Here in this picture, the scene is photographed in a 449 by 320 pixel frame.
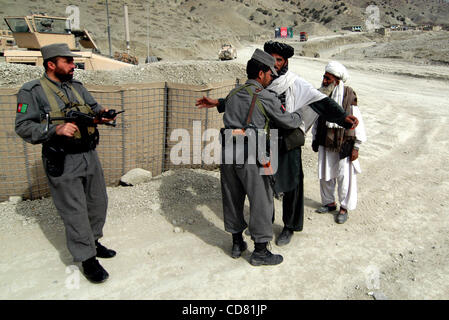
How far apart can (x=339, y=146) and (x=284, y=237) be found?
1210 mm

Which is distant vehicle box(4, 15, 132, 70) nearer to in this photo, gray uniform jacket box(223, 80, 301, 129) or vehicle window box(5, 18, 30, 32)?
vehicle window box(5, 18, 30, 32)

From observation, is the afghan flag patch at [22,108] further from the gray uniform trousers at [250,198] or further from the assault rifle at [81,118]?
the gray uniform trousers at [250,198]

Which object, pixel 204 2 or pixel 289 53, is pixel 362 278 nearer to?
pixel 289 53

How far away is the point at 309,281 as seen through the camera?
2.90m

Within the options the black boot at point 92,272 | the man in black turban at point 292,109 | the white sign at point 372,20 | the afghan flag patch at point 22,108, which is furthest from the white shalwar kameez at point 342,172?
the white sign at point 372,20

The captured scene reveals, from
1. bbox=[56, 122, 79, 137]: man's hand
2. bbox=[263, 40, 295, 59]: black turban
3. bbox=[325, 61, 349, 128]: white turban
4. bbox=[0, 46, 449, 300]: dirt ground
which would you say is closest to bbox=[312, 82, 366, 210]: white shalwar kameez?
bbox=[0, 46, 449, 300]: dirt ground

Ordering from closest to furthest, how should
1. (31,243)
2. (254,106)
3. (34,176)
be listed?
(254,106)
(31,243)
(34,176)

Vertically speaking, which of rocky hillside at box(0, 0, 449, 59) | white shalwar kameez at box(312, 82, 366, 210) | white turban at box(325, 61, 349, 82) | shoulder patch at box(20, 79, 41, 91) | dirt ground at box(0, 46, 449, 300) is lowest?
dirt ground at box(0, 46, 449, 300)

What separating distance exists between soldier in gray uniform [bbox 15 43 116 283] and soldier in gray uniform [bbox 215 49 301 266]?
3.71ft

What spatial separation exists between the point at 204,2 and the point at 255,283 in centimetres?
7601

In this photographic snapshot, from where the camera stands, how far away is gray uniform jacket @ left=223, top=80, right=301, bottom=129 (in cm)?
281

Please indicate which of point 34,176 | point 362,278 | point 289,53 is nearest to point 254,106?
point 289,53
